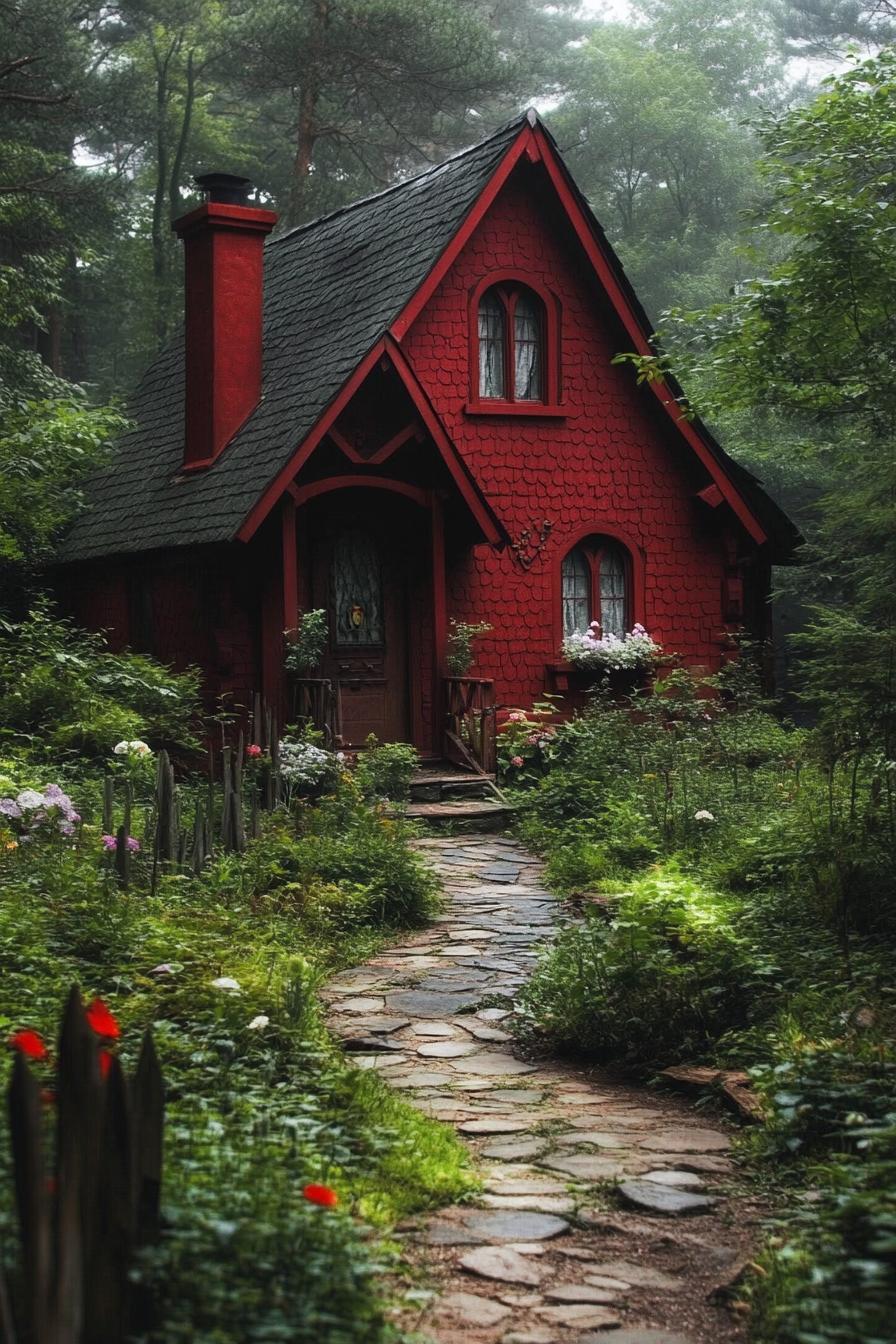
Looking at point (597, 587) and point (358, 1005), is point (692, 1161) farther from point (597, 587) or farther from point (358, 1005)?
point (597, 587)

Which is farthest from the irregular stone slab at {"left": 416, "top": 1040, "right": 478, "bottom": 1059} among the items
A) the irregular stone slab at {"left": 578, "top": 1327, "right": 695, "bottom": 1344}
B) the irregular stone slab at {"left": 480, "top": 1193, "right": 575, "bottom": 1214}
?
the irregular stone slab at {"left": 578, "top": 1327, "right": 695, "bottom": 1344}

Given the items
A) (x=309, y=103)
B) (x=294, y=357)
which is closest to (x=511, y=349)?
(x=294, y=357)

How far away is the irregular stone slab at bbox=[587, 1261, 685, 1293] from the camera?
4.27m

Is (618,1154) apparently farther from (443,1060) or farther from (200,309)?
(200,309)

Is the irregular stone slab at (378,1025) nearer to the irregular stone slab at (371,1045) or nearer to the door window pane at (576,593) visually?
the irregular stone slab at (371,1045)

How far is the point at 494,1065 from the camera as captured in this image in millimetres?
6645

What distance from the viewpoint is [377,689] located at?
53.8 feet

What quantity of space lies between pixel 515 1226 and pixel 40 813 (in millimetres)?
4828

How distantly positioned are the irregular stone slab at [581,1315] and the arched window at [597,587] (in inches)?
549

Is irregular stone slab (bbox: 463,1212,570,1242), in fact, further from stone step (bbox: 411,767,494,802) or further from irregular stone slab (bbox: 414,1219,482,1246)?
stone step (bbox: 411,767,494,802)

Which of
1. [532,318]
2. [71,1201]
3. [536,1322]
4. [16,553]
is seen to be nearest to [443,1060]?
[536,1322]

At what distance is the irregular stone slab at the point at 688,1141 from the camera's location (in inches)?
215

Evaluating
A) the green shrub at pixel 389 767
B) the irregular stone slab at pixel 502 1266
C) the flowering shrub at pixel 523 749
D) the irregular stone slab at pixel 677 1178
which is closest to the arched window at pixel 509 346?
the flowering shrub at pixel 523 749

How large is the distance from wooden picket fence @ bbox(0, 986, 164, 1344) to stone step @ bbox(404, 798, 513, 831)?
34.0 feet
